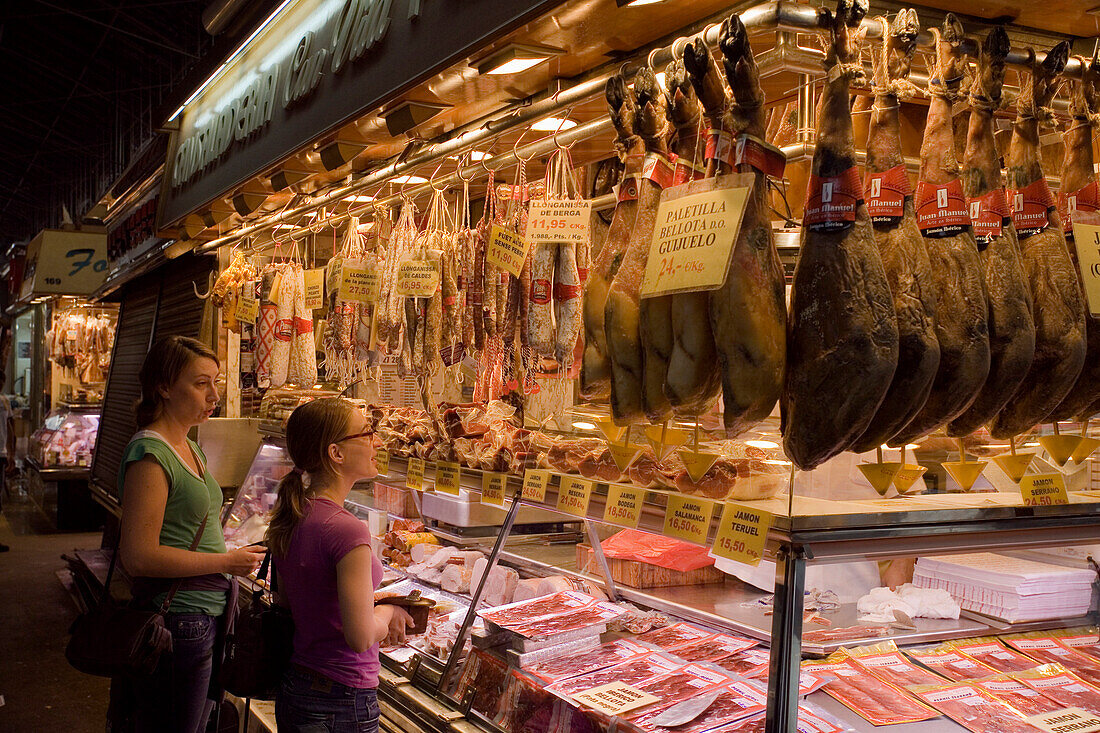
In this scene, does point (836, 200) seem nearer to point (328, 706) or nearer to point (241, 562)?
point (328, 706)

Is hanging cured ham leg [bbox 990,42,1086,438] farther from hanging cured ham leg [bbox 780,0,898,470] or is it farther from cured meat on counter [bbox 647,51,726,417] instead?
cured meat on counter [bbox 647,51,726,417]

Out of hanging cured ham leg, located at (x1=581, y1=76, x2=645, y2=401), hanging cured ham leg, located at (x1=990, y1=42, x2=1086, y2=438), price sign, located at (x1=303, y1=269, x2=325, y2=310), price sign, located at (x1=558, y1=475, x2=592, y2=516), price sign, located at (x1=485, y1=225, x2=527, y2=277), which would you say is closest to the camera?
hanging cured ham leg, located at (x1=990, y1=42, x2=1086, y2=438)

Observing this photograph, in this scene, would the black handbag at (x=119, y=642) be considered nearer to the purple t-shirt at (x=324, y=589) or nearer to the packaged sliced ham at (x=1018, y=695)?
the purple t-shirt at (x=324, y=589)

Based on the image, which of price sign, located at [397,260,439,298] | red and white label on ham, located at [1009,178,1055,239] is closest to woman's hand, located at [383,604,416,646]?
price sign, located at [397,260,439,298]

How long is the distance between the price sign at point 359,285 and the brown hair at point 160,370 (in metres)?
0.75

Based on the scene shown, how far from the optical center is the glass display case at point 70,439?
37.6ft

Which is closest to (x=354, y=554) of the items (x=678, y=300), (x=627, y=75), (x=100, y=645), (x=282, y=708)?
(x=282, y=708)

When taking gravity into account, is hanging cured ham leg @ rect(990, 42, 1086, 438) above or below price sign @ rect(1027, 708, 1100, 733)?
above

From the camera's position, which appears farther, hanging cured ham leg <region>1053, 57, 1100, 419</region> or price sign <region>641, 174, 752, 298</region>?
hanging cured ham leg <region>1053, 57, 1100, 419</region>

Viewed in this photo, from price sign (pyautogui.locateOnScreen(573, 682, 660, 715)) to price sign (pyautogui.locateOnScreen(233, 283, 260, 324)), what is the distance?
3.78 meters

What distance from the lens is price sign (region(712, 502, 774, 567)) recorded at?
6.04ft

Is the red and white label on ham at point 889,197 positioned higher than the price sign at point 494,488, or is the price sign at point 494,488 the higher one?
the red and white label on ham at point 889,197

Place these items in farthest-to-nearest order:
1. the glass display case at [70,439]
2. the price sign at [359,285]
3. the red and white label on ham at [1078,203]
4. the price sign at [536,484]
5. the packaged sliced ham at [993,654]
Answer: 1. the glass display case at [70,439]
2. the price sign at [359,285]
3. the price sign at [536,484]
4. the packaged sliced ham at [993,654]
5. the red and white label on ham at [1078,203]

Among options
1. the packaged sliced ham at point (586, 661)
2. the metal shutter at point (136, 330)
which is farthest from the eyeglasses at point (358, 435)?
the metal shutter at point (136, 330)
